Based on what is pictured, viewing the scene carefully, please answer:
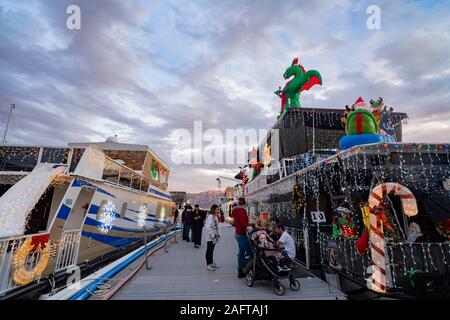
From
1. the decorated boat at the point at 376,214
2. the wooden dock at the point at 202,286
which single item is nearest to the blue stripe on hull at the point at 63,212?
the wooden dock at the point at 202,286

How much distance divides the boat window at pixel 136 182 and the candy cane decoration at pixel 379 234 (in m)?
9.31

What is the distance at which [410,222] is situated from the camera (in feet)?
21.7

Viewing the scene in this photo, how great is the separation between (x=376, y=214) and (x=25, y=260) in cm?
757

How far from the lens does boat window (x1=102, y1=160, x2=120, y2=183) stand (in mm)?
7464

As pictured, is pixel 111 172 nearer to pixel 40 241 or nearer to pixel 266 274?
pixel 40 241

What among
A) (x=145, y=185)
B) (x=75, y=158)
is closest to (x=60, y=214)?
(x=75, y=158)

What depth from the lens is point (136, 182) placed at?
1036cm

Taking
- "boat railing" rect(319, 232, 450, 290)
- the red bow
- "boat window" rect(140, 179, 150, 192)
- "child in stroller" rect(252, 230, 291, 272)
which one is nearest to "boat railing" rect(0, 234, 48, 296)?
the red bow

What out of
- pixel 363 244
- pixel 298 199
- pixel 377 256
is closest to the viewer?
pixel 377 256

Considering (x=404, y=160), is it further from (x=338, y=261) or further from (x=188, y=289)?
(x=188, y=289)

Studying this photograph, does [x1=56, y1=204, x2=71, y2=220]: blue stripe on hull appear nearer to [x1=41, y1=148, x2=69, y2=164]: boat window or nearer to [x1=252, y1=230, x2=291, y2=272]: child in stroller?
[x1=41, y1=148, x2=69, y2=164]: boat window
